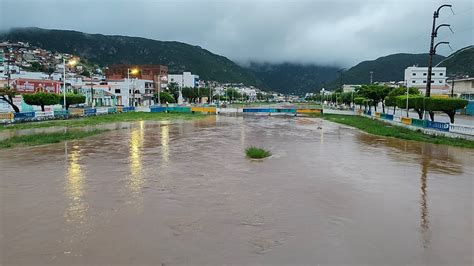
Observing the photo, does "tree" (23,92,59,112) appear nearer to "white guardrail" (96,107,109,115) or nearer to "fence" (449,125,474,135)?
"white guardrail" (96,107,109,115)

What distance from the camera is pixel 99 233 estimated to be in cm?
936

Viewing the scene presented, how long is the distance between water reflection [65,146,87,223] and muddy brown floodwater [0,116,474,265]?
0.04 m

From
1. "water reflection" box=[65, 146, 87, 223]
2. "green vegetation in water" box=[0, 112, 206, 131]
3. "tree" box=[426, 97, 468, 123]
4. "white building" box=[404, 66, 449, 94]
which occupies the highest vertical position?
"white building" box=[404, 66, 449, 94]

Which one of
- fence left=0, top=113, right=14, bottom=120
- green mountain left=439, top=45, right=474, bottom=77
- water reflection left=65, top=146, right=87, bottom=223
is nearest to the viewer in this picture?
water reflection left=65, top=146, right=87, bottom=223

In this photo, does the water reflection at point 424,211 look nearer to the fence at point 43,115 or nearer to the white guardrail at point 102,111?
the fence at point 43,115

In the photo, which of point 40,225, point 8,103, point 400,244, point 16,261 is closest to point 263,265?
point 400,244

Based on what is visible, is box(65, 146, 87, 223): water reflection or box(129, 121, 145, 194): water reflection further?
box(129, 121, 145, 194): water reflection

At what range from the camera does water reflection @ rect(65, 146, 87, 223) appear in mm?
10688

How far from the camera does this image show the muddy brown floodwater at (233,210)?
27.2 feet

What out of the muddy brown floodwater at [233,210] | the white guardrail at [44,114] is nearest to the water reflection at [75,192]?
the muddy brown floodwater at [233,210]

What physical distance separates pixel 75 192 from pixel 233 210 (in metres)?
5.68

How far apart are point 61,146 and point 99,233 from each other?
61.0 ft

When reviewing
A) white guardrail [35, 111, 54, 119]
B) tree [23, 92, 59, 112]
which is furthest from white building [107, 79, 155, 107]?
white guardrail [35, 111, 54, 119]

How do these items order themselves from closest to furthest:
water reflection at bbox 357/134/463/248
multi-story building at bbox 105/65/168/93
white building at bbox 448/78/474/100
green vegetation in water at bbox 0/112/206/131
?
1. water reflection at bbox 357/134/463/248
2. green vegetation in water at bbox 0/112/206/131
3. white building at bbox 448/78/474/100
4. multi-story building at bbox 105/65/168/93
